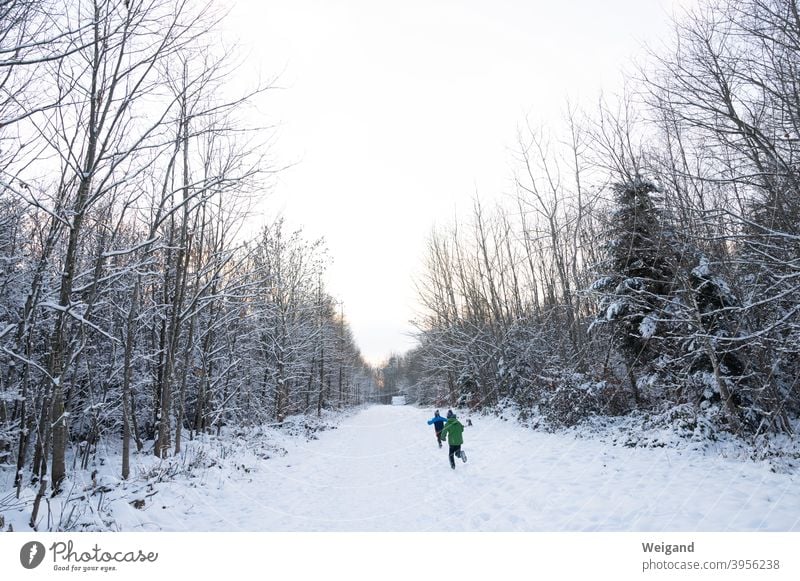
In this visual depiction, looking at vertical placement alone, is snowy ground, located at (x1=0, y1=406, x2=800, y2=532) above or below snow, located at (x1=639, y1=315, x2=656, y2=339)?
below

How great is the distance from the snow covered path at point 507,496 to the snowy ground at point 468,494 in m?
0.02

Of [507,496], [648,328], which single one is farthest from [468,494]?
[648,328]

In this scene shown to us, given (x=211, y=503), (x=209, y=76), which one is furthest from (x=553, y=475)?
(x=209, y=76)

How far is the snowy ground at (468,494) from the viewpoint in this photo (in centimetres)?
443

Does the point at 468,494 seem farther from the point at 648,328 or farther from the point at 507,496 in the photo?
the point at 648,328

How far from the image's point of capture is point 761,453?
589 centimetres

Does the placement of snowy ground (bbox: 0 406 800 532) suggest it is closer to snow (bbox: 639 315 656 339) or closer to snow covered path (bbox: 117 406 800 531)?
snow covered path (bbox: 117 406 800 531)

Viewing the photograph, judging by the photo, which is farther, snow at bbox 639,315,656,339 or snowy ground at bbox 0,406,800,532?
snow at bbox 639,315,656,339

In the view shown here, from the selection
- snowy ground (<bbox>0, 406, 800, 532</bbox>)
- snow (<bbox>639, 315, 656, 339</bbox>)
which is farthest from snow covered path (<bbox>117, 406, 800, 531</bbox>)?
snow (<bbox>639, 315, 656, 339</bbox>)

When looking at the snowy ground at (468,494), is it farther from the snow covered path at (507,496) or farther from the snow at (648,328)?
the snow at (648,328)

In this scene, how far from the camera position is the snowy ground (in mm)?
4426

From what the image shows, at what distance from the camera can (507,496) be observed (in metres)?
5.78

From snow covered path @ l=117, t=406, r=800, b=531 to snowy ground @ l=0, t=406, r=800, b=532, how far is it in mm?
20

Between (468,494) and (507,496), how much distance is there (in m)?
0.71
